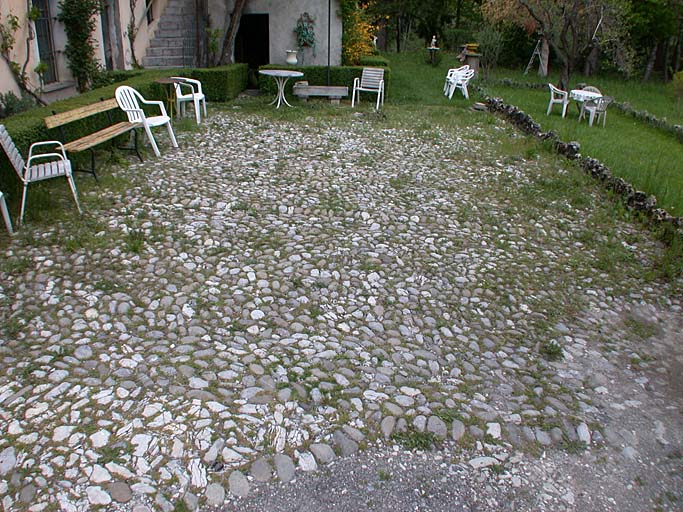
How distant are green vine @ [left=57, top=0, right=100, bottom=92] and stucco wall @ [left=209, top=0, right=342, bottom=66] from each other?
13.1 ft

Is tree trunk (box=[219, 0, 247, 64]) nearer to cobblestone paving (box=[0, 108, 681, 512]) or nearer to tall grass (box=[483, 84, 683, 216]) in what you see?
Answer: tall grass (box=[483, 84, 683, 216])

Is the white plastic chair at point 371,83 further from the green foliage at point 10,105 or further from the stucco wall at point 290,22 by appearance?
the green foliage at point 10,105

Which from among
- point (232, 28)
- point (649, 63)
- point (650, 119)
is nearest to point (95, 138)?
point (232, 28)

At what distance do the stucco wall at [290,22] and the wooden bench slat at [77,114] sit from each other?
7.69m

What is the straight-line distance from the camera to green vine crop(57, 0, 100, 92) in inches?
408

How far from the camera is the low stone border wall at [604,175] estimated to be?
20.7 ft

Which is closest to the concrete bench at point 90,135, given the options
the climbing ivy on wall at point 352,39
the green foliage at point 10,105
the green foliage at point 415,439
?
the green foliage at point 10,105

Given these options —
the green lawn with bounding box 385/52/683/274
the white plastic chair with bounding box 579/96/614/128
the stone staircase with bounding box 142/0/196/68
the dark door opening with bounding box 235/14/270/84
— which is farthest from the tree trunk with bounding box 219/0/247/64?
the white plastic chair with bounding box 579/96/614/128

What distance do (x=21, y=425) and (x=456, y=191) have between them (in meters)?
5.32

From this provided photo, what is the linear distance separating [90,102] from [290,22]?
7.93 m

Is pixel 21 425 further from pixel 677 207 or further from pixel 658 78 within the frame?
pixel 658 78

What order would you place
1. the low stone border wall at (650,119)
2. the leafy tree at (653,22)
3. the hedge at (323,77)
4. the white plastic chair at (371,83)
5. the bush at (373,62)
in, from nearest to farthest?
the low stone border wall at (650,119)
the white plastic chair at (371,83)
the hedge at (323,77)
the bush at (373,62)
the leafy tree at (653,22)

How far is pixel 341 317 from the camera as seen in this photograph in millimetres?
4238

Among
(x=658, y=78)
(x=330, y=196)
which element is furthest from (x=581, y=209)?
(x=658, y=78)
